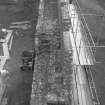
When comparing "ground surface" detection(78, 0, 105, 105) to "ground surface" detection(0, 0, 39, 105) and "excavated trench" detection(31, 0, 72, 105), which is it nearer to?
"excavated trench" detection(31, 0, 72, 105)

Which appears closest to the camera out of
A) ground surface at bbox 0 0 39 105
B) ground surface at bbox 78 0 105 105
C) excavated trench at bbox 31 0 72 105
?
excavated trench at bbox 31 0 72 105

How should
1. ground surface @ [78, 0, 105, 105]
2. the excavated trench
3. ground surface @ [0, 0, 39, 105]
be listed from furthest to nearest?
ground surface @ [0, 0, 39, 105], ground surface @ [78, 0, 105, 105], the excavated trench

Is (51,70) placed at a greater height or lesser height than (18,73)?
lesser

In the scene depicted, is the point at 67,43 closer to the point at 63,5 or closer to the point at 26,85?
the point at 63,5

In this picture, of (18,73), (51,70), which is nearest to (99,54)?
(51,70)

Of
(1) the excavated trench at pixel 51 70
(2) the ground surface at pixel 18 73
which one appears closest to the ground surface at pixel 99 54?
(1) the excavated trench at pixel 51 70

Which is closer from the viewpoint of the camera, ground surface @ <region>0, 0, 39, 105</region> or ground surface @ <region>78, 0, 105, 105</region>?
ground surface @ <region>78, 0, 105, 105</region>

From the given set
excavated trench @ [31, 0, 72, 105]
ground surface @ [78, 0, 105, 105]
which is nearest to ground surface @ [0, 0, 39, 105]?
ground surface @ [78, 0, 105, 105]

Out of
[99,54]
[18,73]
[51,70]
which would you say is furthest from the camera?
[18,73]

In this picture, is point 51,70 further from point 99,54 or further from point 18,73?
point 18,73
